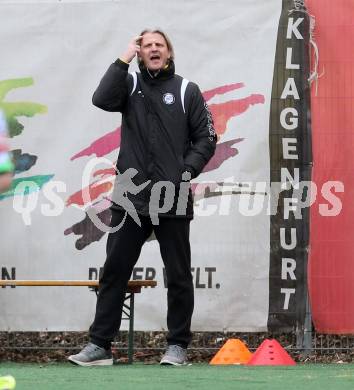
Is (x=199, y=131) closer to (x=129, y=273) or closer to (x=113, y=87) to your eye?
(x=113, y=87)

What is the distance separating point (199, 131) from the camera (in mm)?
6199

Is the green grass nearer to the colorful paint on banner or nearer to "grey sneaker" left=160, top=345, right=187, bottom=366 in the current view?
"grey sneaker" left=160, top=345, right=187, bottom=366

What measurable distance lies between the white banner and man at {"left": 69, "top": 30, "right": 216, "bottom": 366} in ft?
4.41

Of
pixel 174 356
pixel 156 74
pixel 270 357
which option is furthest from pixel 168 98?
pixel 270 357

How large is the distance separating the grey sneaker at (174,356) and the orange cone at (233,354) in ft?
2.77

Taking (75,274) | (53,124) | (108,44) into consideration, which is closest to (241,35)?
(108,44)

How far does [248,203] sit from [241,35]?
3.75 ft

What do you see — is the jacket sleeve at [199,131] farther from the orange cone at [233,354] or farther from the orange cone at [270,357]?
the orange cone at [233,354]

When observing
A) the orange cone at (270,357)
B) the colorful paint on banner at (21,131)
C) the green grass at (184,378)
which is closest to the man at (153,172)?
the green grass at (184,378)

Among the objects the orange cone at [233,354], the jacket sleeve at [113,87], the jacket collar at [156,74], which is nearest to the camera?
the jacket sleeve at [113,87]

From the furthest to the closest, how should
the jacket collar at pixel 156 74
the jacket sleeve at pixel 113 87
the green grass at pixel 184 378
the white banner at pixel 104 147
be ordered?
the white banner at pixel 104 147 < the jacket collar at pixel 156 74 < the jacket sleeve at pixel 113 87 < the green grass at pixel 184 378

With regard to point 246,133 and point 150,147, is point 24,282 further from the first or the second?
point 246,133

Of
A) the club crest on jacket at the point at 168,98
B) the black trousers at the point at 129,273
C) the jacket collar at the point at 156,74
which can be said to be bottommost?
the black trousers at the point at 129,273

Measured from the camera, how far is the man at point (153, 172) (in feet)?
20.0
